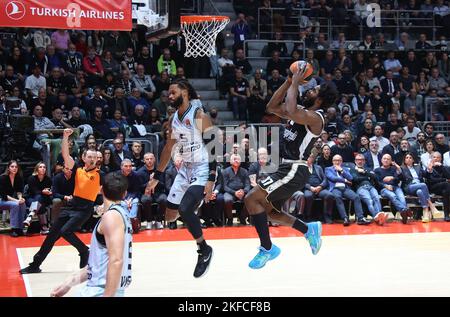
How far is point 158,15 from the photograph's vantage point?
11617 millimetres

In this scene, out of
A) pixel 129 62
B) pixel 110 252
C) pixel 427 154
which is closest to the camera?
pixel 110 252

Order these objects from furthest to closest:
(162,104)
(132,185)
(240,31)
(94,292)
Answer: (240,31)
(162,104)
(132,185)
(94,292)

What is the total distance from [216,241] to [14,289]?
4.39 metres

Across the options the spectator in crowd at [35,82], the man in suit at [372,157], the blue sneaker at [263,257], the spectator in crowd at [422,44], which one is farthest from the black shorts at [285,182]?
the spectator in crowd at [422,44]

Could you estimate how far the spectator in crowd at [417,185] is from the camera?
591 inches

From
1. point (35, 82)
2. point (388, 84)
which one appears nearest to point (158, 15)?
point (35, 82)

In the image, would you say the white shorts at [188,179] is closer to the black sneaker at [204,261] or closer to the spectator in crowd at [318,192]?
the black sneaker at [204,261]

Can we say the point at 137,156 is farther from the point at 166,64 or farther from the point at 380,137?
the point at 380,137

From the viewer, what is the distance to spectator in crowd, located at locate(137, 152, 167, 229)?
14016 millimetres

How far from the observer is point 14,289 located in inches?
343

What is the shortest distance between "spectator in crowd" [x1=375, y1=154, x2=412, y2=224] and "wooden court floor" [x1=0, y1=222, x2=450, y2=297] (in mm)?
741

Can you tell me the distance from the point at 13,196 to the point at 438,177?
7990 mm
